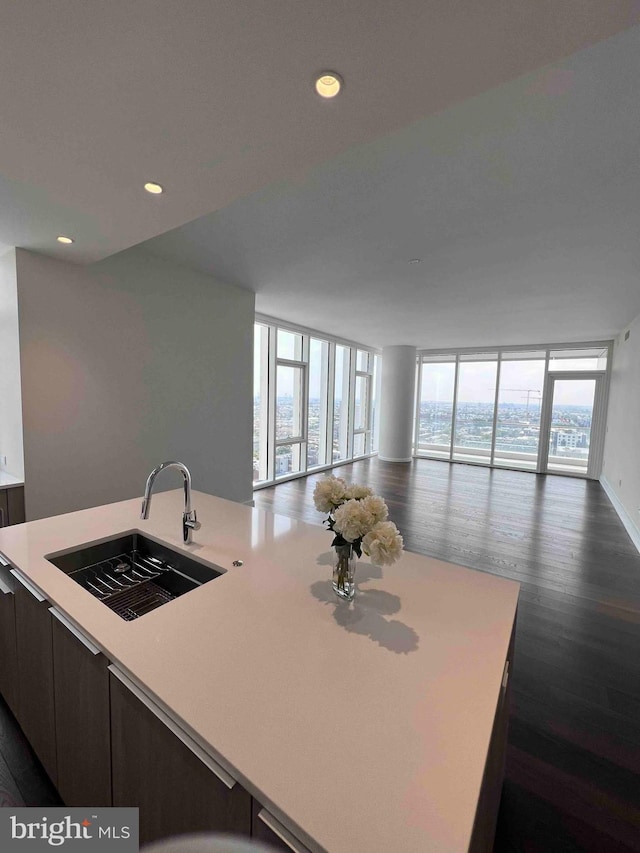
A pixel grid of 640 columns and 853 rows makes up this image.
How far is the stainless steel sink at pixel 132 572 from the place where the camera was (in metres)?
1.48

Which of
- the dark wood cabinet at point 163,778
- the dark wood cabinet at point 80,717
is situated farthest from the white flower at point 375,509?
the dark wood cabinet at point 80,717

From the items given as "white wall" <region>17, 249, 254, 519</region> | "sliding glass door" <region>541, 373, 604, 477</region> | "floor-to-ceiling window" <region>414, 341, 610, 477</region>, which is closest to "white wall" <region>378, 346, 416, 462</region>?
"floor-to-ceiling window" <region>414, 341, 610, 477</region>

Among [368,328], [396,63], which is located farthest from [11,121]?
[368,328]

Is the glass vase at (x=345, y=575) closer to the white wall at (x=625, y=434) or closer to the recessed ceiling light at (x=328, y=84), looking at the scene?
the recessed ceiling light at (x=328, y=84)

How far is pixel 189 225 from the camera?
2646 millimetres

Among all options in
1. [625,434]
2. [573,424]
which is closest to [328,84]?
[625,434]

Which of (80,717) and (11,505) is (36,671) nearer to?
(80,717)

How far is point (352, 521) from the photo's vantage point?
39.9 inches

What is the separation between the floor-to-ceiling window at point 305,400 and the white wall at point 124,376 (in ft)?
3.75

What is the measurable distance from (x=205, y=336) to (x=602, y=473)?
7477mm

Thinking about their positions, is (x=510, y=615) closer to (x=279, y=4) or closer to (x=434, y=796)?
(x=434, y=796)

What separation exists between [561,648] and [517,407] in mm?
6562

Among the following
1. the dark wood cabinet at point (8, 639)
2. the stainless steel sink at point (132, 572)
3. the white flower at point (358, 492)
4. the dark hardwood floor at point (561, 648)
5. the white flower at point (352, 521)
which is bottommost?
the dark hardwood floor at point (561, 648)

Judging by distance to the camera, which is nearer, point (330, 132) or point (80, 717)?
point (80, 717)
